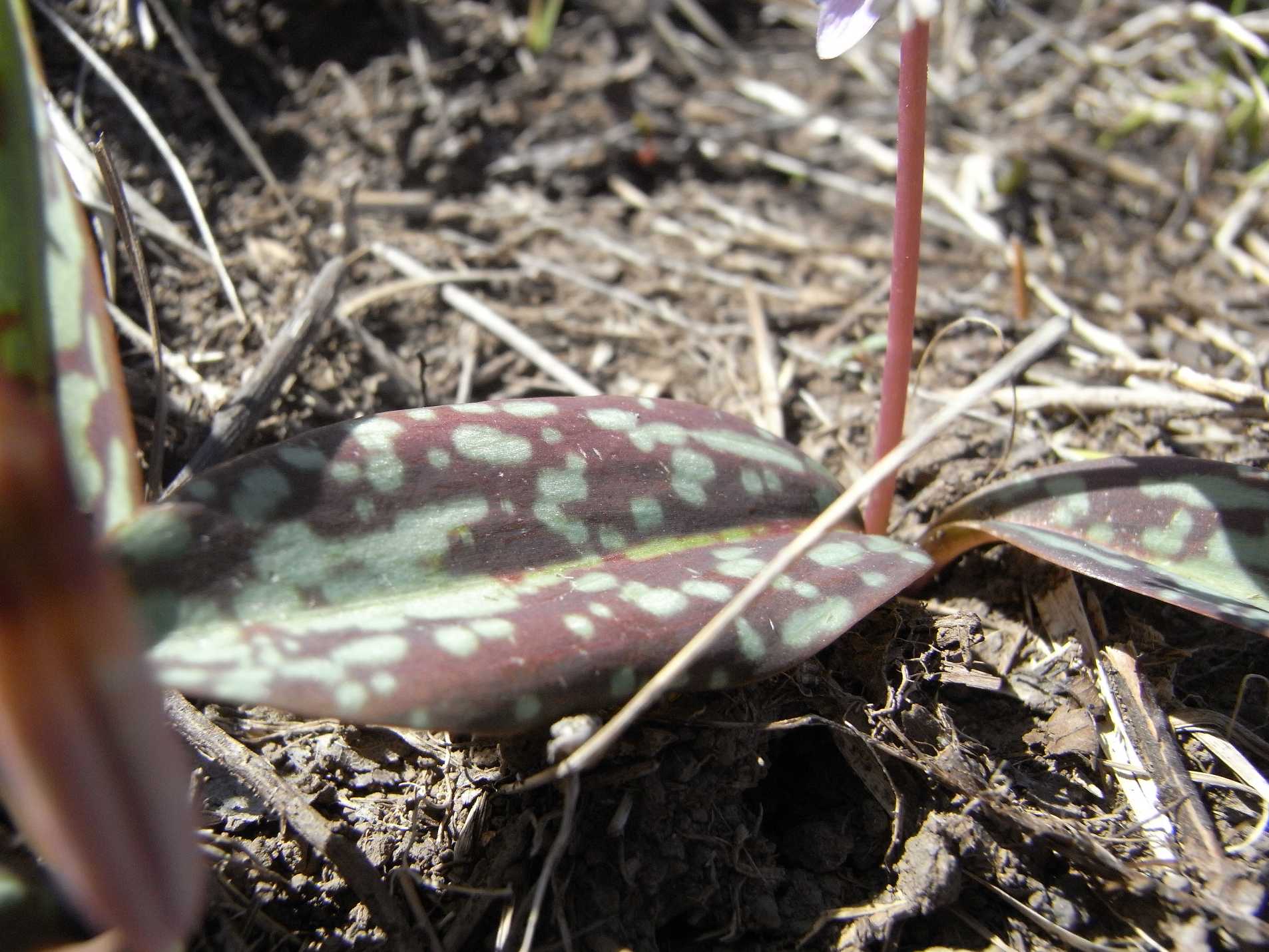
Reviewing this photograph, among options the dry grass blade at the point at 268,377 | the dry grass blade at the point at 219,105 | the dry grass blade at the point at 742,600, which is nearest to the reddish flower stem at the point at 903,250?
the dry grass blade at the point at 742,600

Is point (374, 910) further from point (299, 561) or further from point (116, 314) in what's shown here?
point (116, 314)

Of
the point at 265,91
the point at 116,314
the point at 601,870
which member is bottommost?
the point at 601,870

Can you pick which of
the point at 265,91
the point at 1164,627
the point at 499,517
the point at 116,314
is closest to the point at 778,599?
the point at 499,517

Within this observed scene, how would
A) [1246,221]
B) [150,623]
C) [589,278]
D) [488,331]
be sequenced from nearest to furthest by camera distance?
[150,623] < [488,331] < [589,278] < [1246,221]

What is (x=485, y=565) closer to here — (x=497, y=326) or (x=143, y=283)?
(x=143, y=283)

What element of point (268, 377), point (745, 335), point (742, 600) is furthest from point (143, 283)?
point (745, 335)

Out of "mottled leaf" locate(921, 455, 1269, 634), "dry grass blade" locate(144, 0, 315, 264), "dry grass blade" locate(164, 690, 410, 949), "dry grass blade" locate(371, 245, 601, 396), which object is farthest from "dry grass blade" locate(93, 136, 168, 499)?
"mottled leaf" locate(921, 455, 1269, 634)
